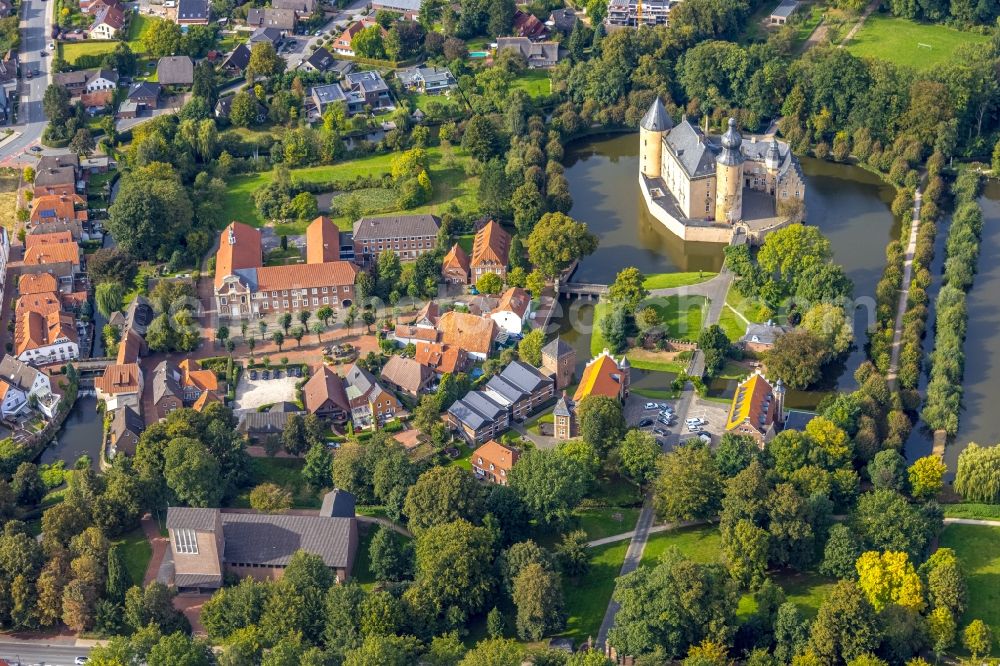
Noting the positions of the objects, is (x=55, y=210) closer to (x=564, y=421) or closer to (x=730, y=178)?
(x=564, y=421)

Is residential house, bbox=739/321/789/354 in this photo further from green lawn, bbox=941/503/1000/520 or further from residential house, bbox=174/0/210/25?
residential house, bbox=174/0/210/25

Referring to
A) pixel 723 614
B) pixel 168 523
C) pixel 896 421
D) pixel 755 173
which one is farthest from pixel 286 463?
pixel 755 173

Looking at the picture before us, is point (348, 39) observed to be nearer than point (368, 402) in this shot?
No

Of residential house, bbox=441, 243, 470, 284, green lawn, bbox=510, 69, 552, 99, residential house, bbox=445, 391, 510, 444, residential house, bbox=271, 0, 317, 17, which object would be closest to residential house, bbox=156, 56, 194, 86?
residential house, bbox=271, 0, 317, 17

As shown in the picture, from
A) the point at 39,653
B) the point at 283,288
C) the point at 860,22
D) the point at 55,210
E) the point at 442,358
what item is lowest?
the point at 39,653

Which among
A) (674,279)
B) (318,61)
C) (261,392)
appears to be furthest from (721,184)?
(318,61)

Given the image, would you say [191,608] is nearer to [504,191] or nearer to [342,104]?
[504,191]
